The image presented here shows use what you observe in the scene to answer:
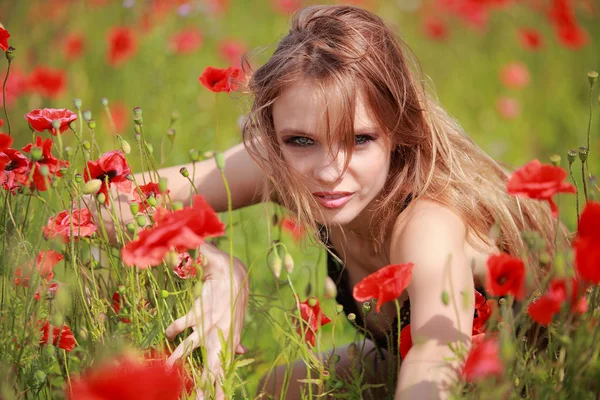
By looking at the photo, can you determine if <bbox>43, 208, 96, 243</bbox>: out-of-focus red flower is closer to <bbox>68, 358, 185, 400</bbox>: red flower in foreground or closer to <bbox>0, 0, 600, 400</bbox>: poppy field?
<bbox>0, 0, 600, 400</bbox>: poppy field

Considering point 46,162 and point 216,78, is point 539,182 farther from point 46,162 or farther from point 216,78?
point 46,162

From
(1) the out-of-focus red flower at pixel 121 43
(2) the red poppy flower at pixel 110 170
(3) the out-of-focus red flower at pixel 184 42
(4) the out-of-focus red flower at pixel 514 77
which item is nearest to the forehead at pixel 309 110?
(2) the red poppy flower at pixel 110 170

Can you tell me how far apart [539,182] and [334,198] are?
1.88 feet

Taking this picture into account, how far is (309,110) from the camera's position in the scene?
170cm

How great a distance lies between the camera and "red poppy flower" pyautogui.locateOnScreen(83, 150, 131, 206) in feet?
5.23

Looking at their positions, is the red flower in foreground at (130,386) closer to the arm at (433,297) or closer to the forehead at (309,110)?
the arm at (433,297)

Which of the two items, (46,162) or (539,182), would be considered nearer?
(539,182)

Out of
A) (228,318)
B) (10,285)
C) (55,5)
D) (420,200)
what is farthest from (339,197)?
(55,5)

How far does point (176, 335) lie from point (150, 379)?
747mm

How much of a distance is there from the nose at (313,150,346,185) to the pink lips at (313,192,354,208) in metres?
0.05

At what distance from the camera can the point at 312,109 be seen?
1.69 metres

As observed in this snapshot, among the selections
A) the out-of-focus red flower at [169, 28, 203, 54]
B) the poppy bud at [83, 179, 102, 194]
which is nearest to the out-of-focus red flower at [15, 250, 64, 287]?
the poppy bud at [83, 179, 102, 194]

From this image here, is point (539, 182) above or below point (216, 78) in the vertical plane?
below

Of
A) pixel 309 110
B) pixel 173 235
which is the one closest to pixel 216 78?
pixel 309 110
